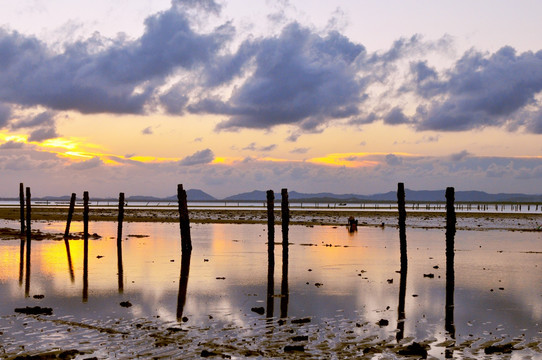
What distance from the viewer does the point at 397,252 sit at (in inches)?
1485

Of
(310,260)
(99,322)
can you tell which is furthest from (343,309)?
(310,260)

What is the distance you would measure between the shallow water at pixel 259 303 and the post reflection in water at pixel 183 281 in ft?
0.29

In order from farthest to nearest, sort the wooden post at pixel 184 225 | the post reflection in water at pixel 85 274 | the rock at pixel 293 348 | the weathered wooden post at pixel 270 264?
the wooden post at pixel 184 225 → the post reflection in water at pixel 85 274 → the weathered wooden post at pixel 270 264 → the rock at pixel 293 348

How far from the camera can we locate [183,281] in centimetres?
2362

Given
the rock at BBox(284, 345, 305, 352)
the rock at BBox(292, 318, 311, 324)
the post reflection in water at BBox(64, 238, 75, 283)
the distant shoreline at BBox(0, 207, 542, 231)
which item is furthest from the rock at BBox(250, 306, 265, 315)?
the distant shoreline at BBox(0, 207, 542, 231)

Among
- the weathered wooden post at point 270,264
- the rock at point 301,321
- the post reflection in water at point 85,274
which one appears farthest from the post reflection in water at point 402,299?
the post reflection in water at point 85,274

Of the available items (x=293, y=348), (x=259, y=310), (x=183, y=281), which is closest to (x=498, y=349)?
(x=293, y=348)

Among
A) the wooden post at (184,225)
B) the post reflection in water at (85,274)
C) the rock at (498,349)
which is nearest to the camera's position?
the rock at (498,349)

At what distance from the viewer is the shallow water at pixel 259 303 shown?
13773 millimetres

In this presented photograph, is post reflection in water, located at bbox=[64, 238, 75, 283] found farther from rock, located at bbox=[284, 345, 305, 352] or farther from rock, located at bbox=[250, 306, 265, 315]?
rock, located at bbox=[284, 345, 305, 352]

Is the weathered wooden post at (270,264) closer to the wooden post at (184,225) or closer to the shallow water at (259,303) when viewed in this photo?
the shallow water at (259,303)

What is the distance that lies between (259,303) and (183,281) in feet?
17.2

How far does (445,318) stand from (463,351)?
4111 mm

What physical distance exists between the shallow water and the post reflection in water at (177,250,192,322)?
0.09 metres
